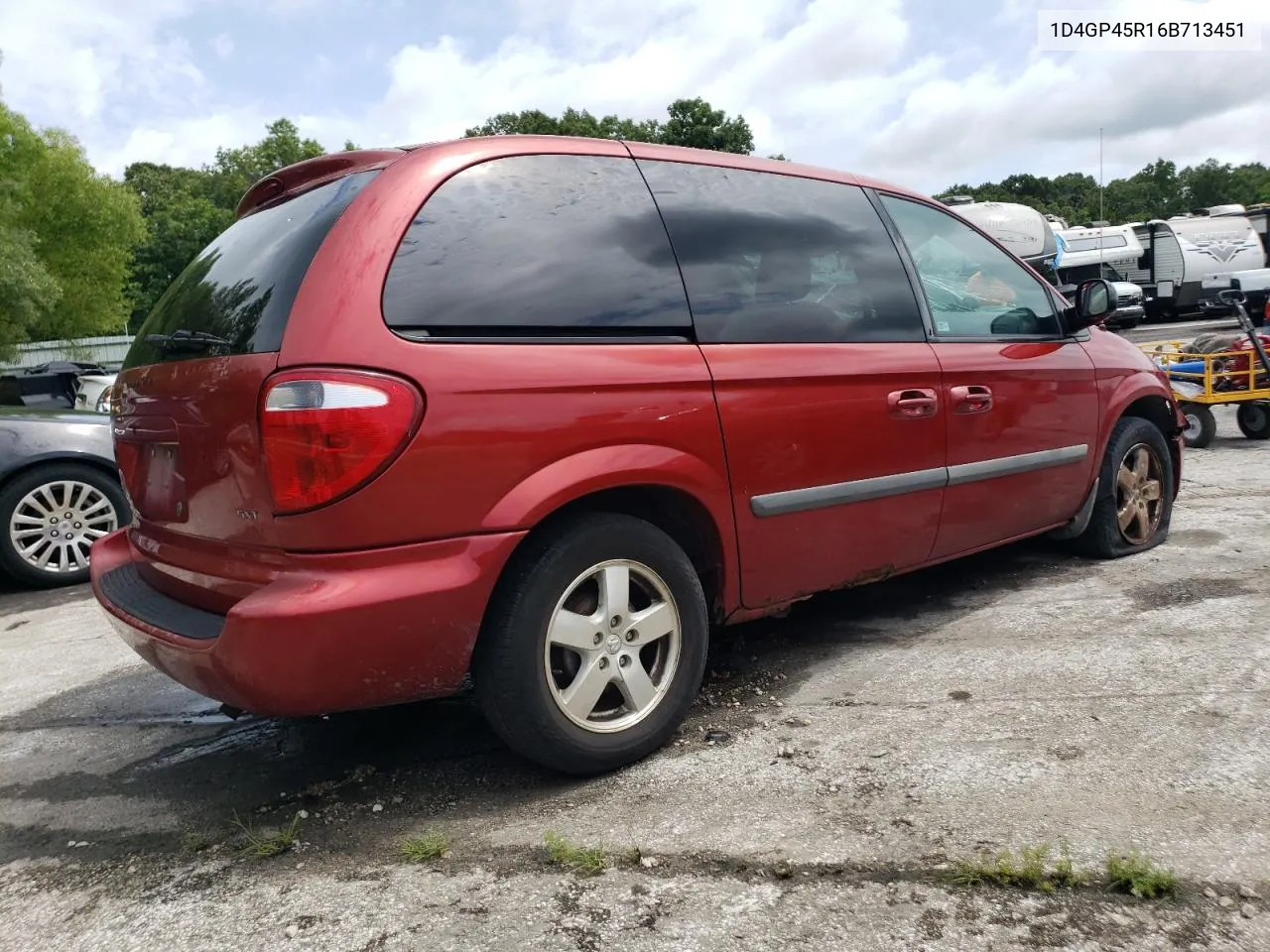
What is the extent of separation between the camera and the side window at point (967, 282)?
3.79 meters

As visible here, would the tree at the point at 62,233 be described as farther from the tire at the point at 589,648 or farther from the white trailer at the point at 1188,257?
the white trailer at the point at 1188,257

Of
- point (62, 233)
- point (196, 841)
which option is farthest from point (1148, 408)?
point (62, 233)

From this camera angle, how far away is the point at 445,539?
242 centimetres

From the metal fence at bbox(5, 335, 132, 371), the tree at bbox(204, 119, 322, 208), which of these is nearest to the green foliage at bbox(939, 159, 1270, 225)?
the tree at bbox(204, 119, 322, 208)

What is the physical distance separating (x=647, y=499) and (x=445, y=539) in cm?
70

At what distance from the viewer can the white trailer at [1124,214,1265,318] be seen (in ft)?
79.2

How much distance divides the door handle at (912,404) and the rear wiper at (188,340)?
2.11m

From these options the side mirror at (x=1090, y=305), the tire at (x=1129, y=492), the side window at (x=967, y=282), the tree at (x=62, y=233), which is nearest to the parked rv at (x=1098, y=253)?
the tire at (x=1129, y=492)

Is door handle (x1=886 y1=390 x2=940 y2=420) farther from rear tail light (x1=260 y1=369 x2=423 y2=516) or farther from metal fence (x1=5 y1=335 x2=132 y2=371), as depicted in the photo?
metal fence (x1=5 y1=335 x2=132 y2=371)

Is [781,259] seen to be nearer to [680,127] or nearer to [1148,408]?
[1148,408]

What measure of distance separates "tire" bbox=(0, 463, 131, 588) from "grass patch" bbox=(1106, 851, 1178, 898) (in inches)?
211

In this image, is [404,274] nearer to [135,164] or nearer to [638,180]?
[638,180]

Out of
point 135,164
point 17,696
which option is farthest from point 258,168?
point 17,696

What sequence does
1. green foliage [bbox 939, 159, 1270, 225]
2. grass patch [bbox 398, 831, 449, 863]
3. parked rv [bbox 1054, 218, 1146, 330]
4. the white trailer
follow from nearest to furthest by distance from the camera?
grass patch [bbox 398, 831, 449, 863], the white trailer, parked rv [bbox 1054, 218, 1146, 330], green foliage [bbox 939, 159, 1270, 225]
